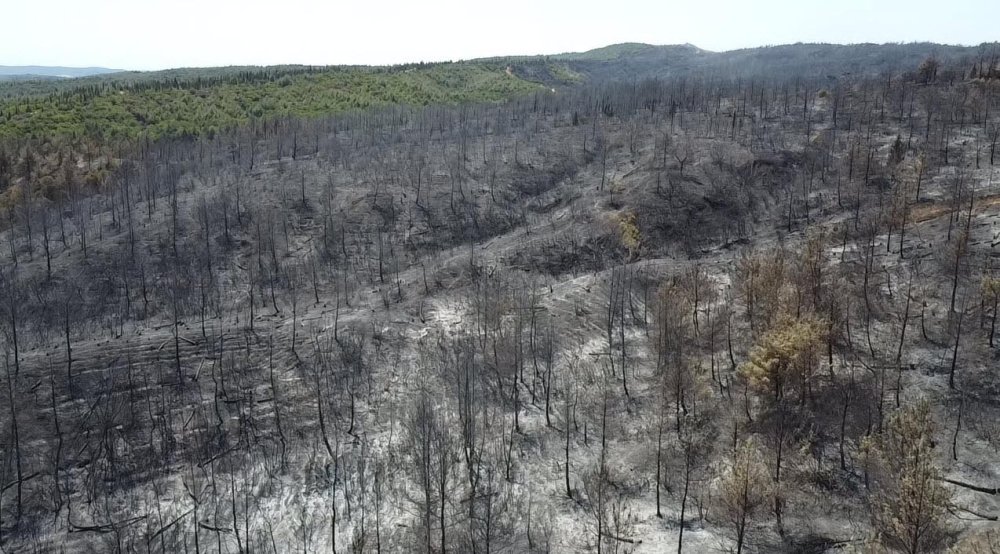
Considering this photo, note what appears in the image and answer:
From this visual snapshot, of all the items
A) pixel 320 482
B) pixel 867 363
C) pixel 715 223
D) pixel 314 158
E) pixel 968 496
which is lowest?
pixel 320 482

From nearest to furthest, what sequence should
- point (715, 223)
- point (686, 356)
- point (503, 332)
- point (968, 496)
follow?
point (968, 496) → point (686, 356) → point (503, 332) → point (715, 223)

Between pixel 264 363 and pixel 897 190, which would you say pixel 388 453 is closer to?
pixel 264 363

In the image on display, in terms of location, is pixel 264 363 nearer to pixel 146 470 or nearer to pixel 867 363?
pixel 146 470

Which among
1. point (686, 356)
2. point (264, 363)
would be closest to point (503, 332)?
point (686, 356)

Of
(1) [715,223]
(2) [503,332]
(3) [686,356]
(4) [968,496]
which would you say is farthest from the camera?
(1) [715,223]

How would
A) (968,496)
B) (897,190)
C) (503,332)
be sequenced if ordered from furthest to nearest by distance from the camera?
(897,190)
(503,332)
(968,496)

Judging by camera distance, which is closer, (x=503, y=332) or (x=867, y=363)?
(x=867, y=363)

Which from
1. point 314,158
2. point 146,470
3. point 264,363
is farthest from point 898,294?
point 314,158

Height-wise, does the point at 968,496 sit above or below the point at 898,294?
below

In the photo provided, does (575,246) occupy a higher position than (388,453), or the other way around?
(575,246)

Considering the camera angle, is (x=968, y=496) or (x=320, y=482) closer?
(x=968, y=496)
